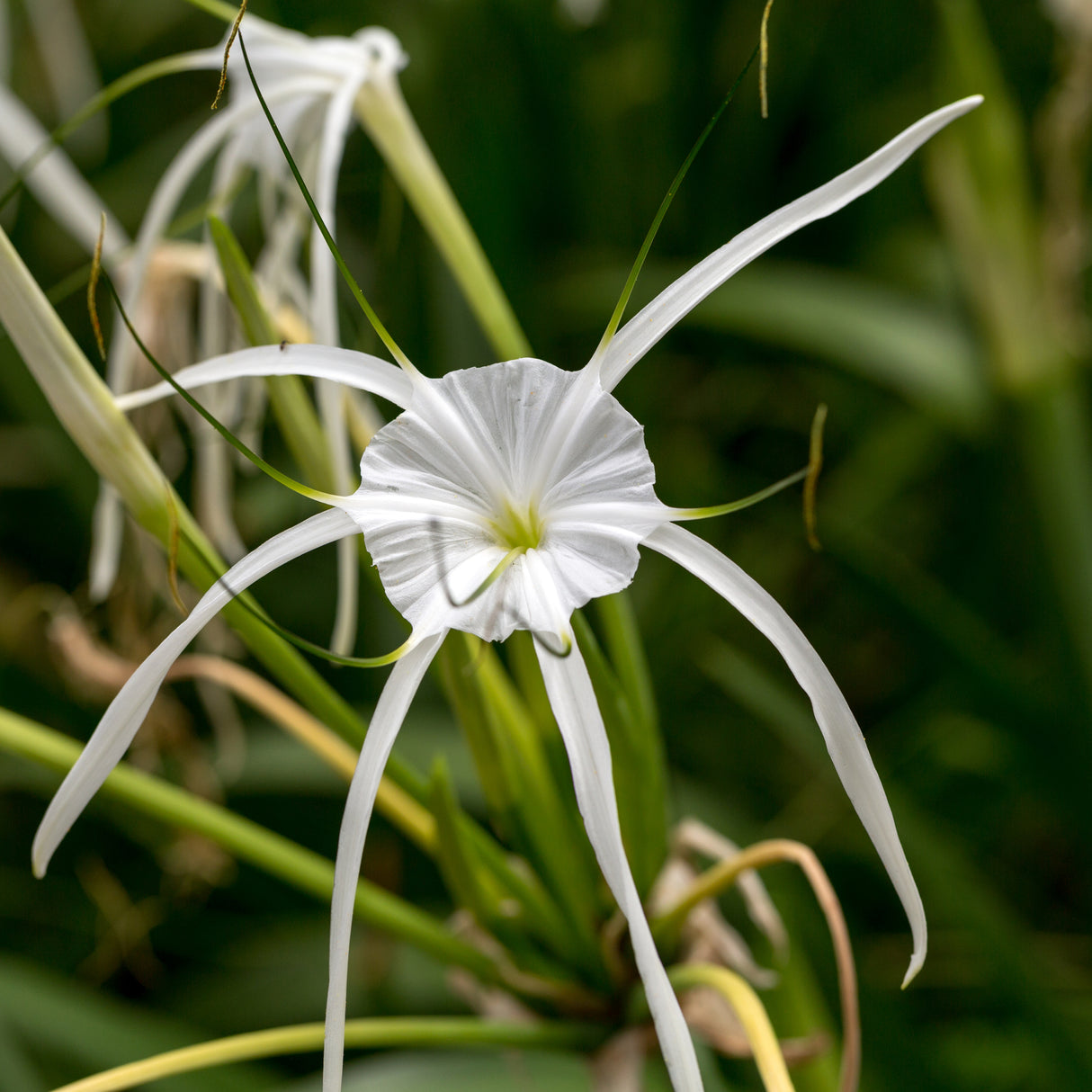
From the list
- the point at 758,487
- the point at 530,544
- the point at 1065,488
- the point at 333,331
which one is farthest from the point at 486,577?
the point at 758,487

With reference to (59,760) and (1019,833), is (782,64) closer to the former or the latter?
(1019,833)

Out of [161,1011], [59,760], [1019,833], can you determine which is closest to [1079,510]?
[1019,833]

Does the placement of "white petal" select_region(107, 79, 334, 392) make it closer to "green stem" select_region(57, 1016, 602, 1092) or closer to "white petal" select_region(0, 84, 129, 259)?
"white petal" select_region(0, 84, 129, 259)

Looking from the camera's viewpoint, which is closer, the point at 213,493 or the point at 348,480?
→ the point at 348,480

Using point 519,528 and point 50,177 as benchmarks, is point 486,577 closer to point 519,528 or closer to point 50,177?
point 519,528

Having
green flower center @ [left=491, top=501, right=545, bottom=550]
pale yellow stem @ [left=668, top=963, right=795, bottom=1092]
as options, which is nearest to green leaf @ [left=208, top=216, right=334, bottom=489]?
green flower center @ [left=491, top=501, right=545, bottom=550]

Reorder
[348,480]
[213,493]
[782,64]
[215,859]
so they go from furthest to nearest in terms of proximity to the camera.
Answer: [782,64] < [215,859] < [213,493] < [348,480]
